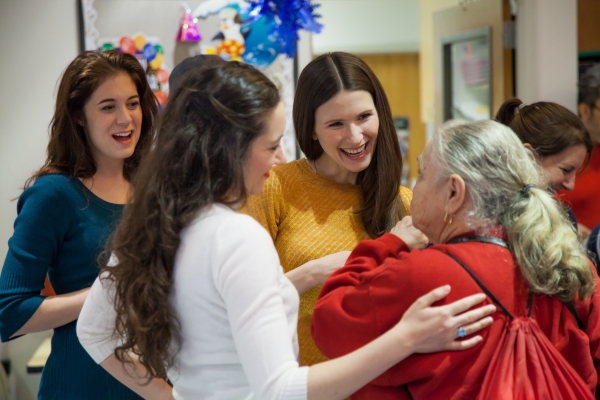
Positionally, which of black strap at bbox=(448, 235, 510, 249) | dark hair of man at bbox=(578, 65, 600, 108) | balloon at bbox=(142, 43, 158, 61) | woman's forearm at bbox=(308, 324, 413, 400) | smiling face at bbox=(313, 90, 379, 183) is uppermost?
balloon at bbox=(142, 43, 158, 61)

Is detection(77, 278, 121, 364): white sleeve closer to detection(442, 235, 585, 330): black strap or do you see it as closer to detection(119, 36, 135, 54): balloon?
detection(442, 235, 585, 330): black strap

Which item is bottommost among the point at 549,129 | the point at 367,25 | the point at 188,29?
the point at 549,129

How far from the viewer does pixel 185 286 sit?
1124 mm

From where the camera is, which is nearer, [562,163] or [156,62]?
[562,163]

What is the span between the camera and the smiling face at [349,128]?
1.77 meters

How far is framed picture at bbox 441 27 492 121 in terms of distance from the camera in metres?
4.23

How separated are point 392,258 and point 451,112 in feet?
13.9

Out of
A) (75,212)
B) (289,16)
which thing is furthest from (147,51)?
(75,212)

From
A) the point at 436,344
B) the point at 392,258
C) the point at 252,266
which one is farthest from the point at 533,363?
the point at 252,266

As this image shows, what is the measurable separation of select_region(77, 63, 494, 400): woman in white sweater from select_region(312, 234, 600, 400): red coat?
3 cm

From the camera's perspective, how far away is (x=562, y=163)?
6.97 ft

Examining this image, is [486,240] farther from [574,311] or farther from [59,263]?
[59,263]

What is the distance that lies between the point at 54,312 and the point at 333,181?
2.74 ft

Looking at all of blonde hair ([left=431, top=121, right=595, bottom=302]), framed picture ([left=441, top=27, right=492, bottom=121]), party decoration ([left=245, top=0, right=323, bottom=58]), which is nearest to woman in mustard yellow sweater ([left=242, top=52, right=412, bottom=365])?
blonde hair ([left=431, top=121, right=595, bottom=302])
